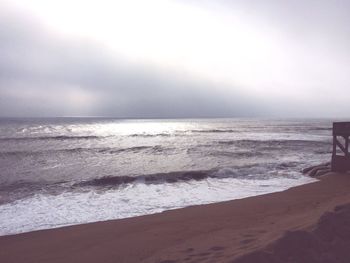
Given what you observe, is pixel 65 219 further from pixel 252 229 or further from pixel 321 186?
pixel 321 186

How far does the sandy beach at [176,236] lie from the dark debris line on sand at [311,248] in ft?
0.40

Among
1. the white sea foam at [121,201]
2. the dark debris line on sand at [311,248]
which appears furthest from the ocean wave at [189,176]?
the dark debris line on sand at [311,248]

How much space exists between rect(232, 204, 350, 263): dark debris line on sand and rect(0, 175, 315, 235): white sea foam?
5273 mm

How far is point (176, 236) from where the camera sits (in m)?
6.91

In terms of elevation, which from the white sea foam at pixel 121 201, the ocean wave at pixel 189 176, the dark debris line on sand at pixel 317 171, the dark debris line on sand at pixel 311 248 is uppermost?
the dark debris line on sand at pixel 311 248

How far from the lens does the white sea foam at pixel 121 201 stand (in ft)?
29.9

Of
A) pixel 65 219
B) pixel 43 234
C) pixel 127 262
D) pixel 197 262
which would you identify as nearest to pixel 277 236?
pixel 197 262

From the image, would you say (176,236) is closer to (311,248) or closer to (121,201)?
(311,248)

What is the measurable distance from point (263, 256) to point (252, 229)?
2.17m

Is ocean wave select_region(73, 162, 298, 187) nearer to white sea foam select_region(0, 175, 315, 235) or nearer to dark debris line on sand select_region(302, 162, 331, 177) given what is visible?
white sea foam select_region(0, 175, 315, 235)

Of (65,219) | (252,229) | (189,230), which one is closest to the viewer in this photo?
(252,229)

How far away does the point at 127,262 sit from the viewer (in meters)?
5.56

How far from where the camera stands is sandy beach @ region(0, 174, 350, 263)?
548 centimetres

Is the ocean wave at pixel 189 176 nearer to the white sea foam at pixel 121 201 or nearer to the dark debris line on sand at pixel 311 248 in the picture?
the white sea foam at pixel 121 201
